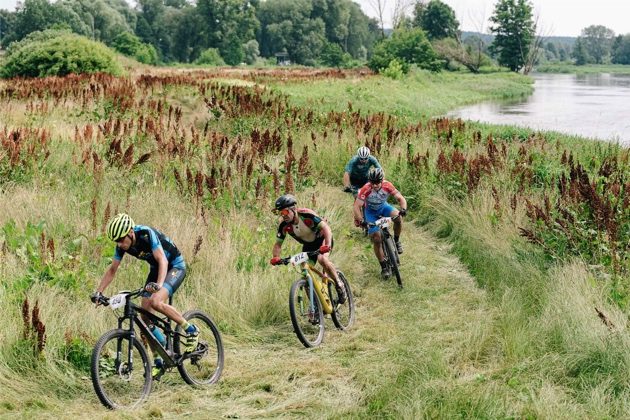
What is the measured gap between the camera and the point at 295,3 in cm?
10644

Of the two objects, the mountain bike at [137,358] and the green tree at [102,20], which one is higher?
the green tree at [102,20]

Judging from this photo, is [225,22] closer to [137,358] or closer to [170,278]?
[137,358]

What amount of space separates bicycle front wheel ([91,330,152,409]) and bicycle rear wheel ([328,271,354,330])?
7.28 feet

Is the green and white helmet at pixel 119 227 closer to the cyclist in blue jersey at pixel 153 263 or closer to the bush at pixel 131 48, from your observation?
the cyclist in blue jersey at pixel 153 263

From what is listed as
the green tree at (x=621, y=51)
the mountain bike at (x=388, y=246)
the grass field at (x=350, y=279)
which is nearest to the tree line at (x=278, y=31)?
the grass field at (x=350, y=279)

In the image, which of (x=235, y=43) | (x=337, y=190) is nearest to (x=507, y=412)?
(x=337, y=190)

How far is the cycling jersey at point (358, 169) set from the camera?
34.2ft

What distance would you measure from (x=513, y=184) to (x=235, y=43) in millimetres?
75200

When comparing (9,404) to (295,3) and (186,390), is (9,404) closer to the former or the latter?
(186,390)

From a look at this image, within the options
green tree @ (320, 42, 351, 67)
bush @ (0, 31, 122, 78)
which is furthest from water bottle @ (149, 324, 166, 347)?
green tree @ (320, 42, 351, 67)

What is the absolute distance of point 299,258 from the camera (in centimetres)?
646

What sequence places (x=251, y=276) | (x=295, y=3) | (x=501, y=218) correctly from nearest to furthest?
(x=251, y=276)
(x=501, y=218)
(x=295, y=3)

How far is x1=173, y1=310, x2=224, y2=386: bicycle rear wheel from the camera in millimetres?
5680

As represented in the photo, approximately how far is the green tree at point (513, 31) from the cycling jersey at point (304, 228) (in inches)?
3573
